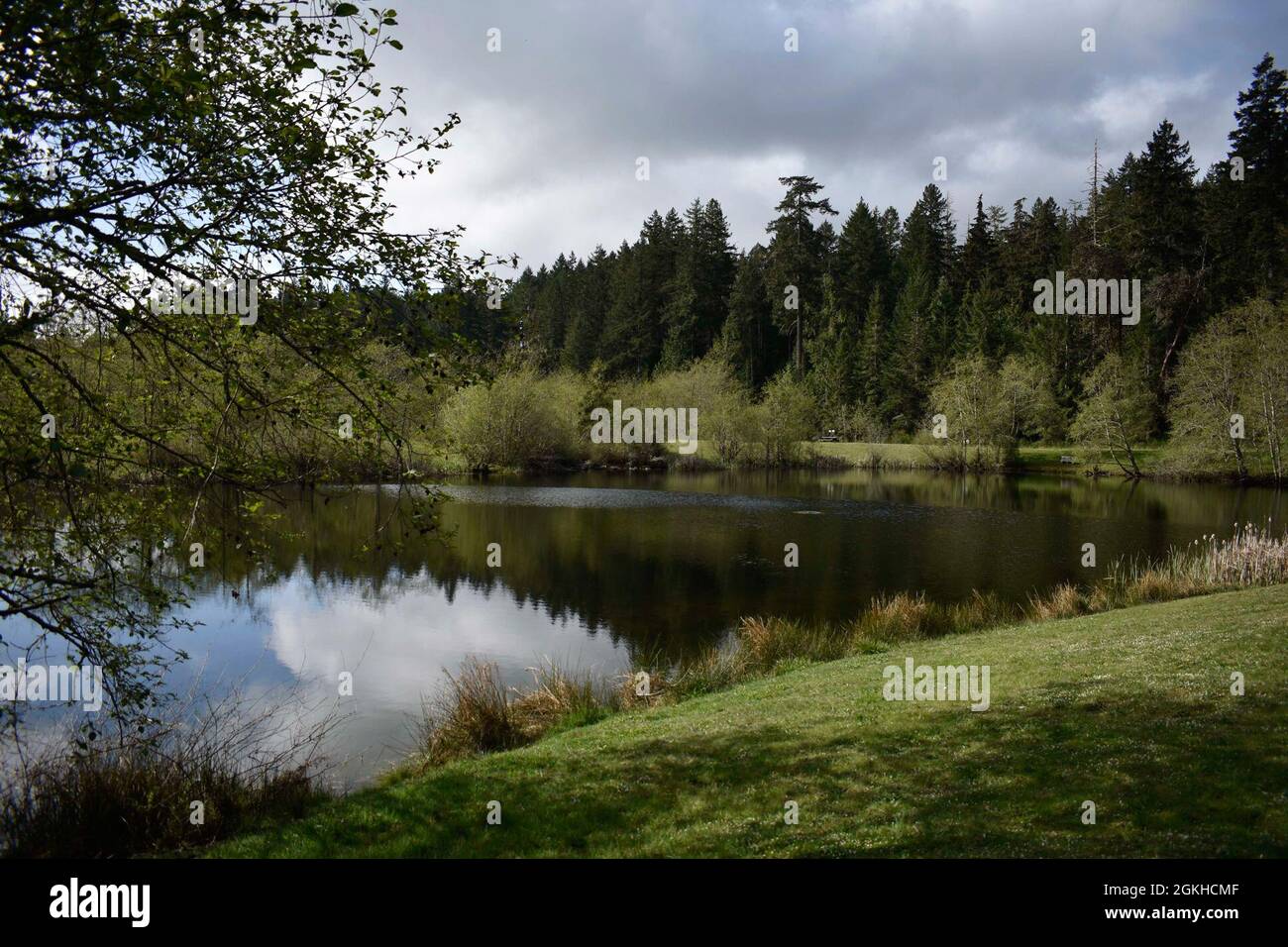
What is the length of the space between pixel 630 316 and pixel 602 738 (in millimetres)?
93527

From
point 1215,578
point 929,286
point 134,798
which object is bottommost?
point 134,798

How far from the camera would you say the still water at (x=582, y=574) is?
14.8m

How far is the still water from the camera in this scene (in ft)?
48.7

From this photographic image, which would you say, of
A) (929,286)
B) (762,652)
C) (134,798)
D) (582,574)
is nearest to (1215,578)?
(762,652)

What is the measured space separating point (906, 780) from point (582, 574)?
1797 centimetres

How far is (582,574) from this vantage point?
24.0 metres

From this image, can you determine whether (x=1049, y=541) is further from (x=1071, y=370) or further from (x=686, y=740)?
(x=1071, y=370)

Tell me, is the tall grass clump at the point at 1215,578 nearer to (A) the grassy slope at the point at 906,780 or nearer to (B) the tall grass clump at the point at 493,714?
(A) the grassy slope at the point at 906,780

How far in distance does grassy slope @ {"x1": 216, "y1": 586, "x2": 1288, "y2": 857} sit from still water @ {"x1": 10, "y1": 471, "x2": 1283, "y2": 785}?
2587 millimetres

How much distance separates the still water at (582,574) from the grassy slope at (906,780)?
2587 mm

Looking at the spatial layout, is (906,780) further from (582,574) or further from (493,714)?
(582,574)

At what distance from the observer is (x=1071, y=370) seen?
236 feet

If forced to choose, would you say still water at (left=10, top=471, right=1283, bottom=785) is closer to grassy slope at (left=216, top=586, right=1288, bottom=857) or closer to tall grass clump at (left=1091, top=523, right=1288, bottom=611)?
grassy slope at (left=216, top=586, right=1288, bottom=857)

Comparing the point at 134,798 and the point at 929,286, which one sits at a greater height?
the point at 929,286
